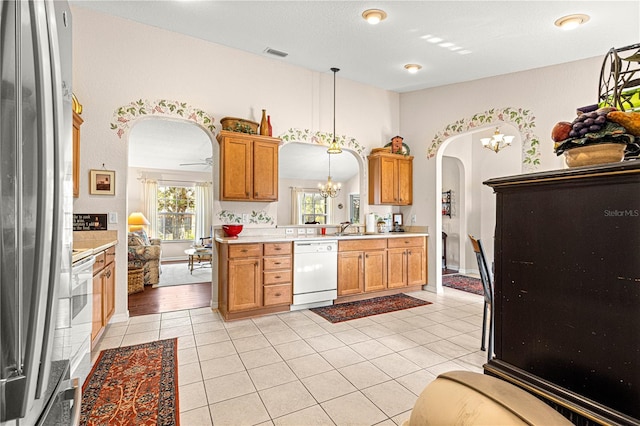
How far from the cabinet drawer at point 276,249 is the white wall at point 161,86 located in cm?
77

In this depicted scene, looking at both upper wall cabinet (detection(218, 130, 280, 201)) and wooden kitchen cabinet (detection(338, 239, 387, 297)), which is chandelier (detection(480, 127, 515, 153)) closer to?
wooden kitchen cabinet (detection(338, 239, 387, 297))

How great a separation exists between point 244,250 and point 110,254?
4.43ft

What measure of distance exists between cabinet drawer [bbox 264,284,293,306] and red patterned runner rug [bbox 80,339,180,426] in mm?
1149

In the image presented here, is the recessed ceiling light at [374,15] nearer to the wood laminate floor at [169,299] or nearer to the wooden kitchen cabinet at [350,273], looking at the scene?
the wooden kitchen cabinet at [350,273]

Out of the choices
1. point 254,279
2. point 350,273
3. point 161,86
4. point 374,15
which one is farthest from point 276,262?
point 374,15

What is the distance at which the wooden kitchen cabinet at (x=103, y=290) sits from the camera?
2656 millimetres

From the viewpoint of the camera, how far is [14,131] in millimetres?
546

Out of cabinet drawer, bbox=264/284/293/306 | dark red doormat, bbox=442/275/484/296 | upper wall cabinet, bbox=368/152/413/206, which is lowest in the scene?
dark red doormat, bbox=442/275/484/296

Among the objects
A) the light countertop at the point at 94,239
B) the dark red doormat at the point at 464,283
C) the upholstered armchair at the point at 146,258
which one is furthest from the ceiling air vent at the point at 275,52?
the dark red doormat at the point at 464,283

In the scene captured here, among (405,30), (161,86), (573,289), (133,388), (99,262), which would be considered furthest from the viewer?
(161,86)

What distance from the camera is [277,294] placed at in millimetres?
3852

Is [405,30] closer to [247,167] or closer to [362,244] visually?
[247,167]

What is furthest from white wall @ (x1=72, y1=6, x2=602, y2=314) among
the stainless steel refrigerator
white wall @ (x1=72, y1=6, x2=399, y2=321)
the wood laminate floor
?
the stainless steel refrigerator

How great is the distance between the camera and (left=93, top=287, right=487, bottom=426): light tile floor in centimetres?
199
